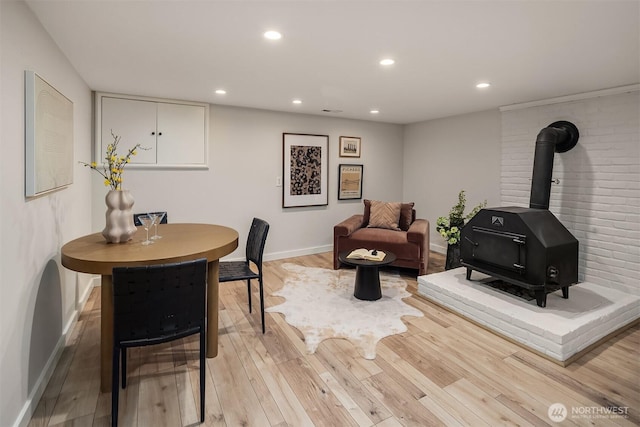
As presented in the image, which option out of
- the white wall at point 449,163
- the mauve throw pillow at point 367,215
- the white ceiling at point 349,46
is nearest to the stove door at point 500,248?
the white ceiling at point 349,46

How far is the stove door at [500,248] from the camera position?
2840 mm

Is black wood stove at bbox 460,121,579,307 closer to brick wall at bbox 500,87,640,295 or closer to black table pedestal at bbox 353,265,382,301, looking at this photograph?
brick wall at bbox 500,87,640,295

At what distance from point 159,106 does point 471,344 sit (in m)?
3.97

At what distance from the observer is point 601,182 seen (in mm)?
3453

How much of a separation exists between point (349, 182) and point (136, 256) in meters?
3.93

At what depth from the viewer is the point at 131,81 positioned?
10.5ft

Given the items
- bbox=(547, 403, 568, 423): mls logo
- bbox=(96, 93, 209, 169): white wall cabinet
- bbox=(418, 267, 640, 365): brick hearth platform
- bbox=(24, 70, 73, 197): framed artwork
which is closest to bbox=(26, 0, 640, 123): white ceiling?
bbox=(96, 93, 209, 169): white wall cabinet

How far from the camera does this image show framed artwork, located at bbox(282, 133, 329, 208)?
15.9 ft

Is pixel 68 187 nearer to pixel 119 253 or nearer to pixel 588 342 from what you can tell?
pixel 119 253

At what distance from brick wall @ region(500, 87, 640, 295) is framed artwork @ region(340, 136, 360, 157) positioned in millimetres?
2319

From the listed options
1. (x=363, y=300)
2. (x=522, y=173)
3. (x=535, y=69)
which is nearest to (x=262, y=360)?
(x=363, y=300)

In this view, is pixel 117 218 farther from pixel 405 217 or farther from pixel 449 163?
pixel 449 163

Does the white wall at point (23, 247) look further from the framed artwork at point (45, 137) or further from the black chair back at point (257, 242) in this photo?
the black chair back at point (257, 242)
